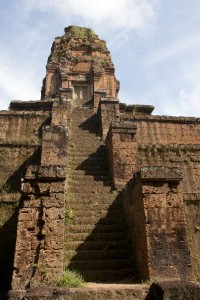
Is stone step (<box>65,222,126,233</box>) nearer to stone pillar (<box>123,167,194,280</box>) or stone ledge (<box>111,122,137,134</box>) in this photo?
stone pillar (<box>123,167,194,280</box>)

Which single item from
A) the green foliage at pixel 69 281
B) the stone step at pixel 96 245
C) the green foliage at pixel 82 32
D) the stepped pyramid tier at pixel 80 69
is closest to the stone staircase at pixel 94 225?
the stone step at pixel 96 245

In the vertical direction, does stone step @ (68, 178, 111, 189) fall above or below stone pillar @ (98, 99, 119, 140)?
below

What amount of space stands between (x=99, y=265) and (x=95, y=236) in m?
0.85

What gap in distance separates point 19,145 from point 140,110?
8.25m

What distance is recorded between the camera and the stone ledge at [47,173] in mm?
6430

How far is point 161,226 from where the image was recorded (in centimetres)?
600

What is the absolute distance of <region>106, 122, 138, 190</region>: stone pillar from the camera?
394 inches

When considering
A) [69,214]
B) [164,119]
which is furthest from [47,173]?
[164,119]

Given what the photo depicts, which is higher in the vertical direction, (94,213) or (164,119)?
(164,119)

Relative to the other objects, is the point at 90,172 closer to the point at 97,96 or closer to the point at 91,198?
the point at 91,198

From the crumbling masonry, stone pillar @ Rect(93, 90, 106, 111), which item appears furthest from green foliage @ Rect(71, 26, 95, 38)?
the crumbling masonry

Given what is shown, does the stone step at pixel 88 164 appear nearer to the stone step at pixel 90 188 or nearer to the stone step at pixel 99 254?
the stone step at pixel 90 188

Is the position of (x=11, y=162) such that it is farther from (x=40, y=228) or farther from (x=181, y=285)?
(x=181, y=285)

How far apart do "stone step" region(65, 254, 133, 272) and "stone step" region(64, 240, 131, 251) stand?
1.33ft
